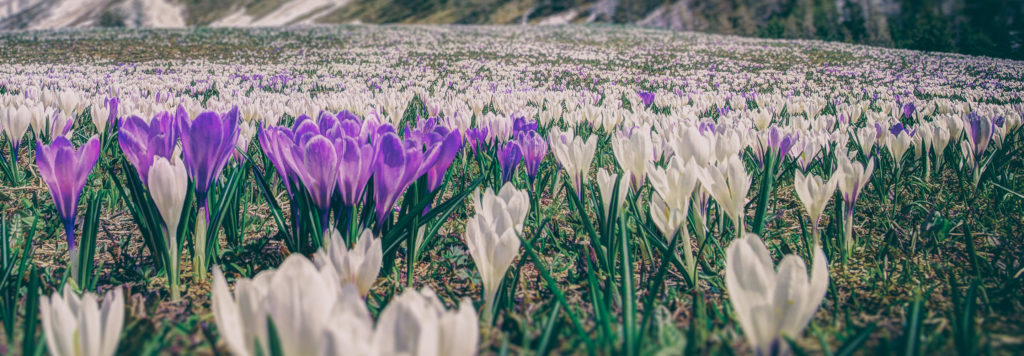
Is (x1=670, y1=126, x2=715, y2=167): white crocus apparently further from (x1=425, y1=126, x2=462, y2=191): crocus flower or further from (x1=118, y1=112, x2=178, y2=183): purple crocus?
(x1=118, y1=112, x2=178, y2=183): purple crocus

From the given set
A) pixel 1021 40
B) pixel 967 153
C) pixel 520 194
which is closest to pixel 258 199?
pixel 520 194

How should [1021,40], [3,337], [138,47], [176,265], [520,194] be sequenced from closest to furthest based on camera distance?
[3,337]
[520,194]
[176,265]
[138,47]
[1021,40]

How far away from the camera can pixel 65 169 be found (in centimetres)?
107

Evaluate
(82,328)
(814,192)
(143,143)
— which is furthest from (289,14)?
(82,328)

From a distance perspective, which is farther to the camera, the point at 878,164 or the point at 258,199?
the point at 878,164

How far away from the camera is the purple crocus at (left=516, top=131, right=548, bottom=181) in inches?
74.7

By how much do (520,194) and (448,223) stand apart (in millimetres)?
919

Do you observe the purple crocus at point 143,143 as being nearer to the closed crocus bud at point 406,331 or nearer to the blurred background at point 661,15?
the closed crocus bud at point 406,331

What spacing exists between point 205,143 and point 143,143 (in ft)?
0.70

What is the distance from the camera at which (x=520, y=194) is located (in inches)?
40.5

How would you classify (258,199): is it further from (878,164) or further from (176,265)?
(878,164)

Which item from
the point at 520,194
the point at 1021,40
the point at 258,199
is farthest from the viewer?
the point at 1021,40

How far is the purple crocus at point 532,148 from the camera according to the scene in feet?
6.23

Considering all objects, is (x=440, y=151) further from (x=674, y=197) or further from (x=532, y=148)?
(x=532, y=148)
